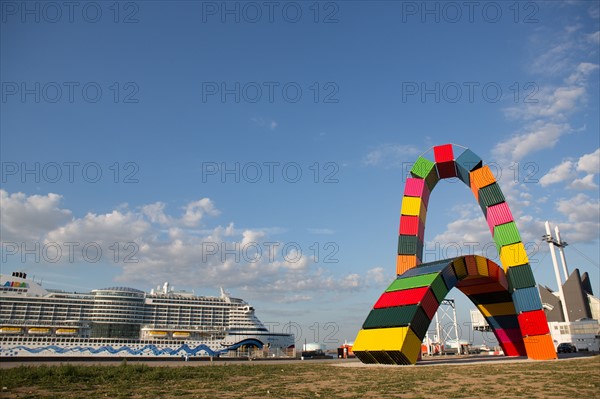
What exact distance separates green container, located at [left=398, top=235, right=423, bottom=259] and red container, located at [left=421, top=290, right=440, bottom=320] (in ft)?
21.3

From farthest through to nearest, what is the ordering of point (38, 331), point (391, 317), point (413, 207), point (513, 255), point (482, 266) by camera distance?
point (38, 331) < point (413, 207) < point (513, 255) < point (482, 266) < point (391, 317)

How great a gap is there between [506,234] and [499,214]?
75.9 inches

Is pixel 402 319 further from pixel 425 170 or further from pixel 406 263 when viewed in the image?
pixel 425 170

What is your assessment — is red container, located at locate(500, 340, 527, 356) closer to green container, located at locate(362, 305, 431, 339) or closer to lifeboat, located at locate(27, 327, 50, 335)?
green container, located at locate(362, 305, 431, 339)

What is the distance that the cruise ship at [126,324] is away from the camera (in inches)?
2598

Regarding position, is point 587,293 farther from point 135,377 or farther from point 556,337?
point 135,377

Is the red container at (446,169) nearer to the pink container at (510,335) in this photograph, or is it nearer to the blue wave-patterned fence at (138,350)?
the pink container at (510,335)

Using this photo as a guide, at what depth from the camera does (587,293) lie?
89812 millimetres

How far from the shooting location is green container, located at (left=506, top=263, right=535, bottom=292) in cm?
3372

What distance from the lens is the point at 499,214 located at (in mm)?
36125

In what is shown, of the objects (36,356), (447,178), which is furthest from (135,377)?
(36,356)

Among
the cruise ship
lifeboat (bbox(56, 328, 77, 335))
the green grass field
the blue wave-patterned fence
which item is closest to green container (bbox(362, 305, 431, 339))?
the green grass field

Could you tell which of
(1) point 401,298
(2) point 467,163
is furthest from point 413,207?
(1) point 401,298

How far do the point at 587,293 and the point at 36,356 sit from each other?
361ft
